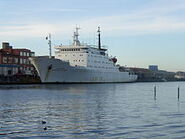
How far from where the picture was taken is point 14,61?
106m

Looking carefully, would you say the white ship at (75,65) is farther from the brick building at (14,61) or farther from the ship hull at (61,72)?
the brick building at (14,61)

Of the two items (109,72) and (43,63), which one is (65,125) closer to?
(43,63)

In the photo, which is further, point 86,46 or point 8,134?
point 86,46

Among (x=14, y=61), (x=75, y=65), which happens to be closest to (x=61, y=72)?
(x=75, y=65)

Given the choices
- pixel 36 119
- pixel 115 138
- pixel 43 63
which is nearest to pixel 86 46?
pixel 43 63

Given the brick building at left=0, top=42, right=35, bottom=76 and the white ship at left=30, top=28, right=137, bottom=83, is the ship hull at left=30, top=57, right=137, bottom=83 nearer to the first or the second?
the white ship at left=30, top=28, right=137, bottom=83

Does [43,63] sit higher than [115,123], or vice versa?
[43,63]

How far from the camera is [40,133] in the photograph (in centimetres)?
1802

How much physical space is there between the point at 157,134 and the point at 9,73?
291ft

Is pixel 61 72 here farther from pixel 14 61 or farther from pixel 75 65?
pixel 14 61

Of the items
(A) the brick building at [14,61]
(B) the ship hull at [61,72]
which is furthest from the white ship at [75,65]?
(A) the brick building at [14,61]

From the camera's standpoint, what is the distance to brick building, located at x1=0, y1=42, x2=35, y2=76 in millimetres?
101375

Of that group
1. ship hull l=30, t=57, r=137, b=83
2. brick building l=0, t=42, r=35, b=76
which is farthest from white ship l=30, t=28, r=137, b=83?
brick building l=0, t=42, r=35, b=76

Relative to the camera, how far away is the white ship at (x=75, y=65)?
82.8m
